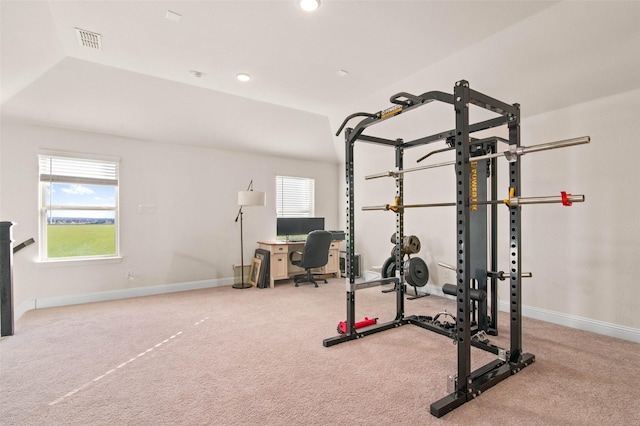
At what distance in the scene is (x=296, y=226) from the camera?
5.90 meters

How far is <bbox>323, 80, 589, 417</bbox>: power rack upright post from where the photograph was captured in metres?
1.91

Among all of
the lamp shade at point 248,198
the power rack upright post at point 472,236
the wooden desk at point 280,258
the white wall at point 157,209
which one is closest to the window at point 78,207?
the white wall at point 157,209

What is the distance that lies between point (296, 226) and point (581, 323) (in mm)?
4203

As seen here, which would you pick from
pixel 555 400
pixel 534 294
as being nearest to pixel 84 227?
pixel 555 400

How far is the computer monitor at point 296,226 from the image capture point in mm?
5754

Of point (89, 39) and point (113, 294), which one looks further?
point (113, 294)

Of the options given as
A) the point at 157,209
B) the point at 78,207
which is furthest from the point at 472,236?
the point at 78,207

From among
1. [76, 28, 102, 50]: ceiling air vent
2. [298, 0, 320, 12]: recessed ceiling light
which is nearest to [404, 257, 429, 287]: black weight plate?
[298, 0, 320, 12]: recessed ceiling light

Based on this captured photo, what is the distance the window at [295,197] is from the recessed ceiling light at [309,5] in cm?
391

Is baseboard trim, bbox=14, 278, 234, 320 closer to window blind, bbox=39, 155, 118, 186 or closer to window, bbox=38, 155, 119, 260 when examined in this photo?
window, bbox=38, 155, 119, 260

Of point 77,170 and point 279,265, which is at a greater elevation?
point 77,170

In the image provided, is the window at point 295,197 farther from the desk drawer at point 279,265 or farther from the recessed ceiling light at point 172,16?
the recessed ceiling light at point 172,16

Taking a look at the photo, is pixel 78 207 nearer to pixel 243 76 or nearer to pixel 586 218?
pixel 243 76

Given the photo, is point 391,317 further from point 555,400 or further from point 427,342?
point 555,400
